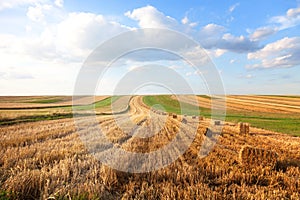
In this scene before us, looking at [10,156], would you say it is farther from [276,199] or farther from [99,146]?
[276,199]

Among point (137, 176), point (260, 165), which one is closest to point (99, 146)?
point (137, 176)

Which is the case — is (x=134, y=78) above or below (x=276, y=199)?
above

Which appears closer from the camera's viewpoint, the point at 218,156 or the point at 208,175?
the point at 208,175

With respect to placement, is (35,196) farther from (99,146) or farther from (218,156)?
(218,156)

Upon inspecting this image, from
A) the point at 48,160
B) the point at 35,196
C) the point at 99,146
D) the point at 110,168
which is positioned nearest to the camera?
the point at 35,196

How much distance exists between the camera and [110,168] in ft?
19.1

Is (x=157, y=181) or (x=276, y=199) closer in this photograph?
(x=276, y=199)

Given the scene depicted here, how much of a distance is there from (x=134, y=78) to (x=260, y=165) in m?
9.29

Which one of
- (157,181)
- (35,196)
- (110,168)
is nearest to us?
(35,196)

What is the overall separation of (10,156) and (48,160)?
42.8 inches

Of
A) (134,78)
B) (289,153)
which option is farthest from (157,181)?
(134,78)

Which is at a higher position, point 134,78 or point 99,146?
point 134,78

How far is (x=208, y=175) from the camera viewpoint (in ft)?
19.6

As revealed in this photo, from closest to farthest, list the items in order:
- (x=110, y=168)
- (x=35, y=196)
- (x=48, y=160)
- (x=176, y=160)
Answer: (x=35, y=196), (x=110, y=168), (x=48, y=160), (x=176, y=160)
